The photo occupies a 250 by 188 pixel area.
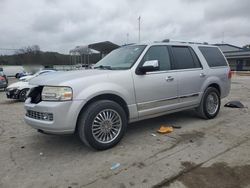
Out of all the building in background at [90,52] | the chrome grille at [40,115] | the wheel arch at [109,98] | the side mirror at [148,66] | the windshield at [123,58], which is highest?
the building in background at [90,52]

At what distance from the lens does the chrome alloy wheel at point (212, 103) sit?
226 inches

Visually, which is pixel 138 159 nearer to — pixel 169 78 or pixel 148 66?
pixel 148 66

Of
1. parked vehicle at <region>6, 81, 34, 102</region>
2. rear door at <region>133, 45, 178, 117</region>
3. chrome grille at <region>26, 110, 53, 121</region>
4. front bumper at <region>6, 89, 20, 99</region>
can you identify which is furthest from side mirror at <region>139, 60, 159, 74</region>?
front bumper at <region>6, 89, 20, 99</region>

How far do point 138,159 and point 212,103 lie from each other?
3.20 meters

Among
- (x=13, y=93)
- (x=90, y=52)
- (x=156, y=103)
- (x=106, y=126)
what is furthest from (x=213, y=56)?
(x=90, y=52)

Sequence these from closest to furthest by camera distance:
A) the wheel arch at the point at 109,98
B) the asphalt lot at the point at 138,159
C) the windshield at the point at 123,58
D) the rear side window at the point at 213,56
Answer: the asphalt lot at the point at 138,159 < the wheel arch at the point at 109,98 < the windshield at the point at 123,58 < the rear side window at the point at 213,56

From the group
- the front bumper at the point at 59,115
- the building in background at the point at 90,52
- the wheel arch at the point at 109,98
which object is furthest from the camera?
the building in background at the point at 90,52

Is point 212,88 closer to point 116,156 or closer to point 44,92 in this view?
point 116,156

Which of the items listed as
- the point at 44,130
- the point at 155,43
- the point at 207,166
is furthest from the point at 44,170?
the point at 155,43

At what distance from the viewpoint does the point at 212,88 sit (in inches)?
226

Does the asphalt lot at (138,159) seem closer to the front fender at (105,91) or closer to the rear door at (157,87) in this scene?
the rear door at (157,87)

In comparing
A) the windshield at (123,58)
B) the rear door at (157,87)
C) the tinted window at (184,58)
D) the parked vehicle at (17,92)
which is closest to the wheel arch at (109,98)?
the rear door at (157,87)

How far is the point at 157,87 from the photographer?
14.7 feet

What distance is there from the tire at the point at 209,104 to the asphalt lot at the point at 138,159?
502 mm
